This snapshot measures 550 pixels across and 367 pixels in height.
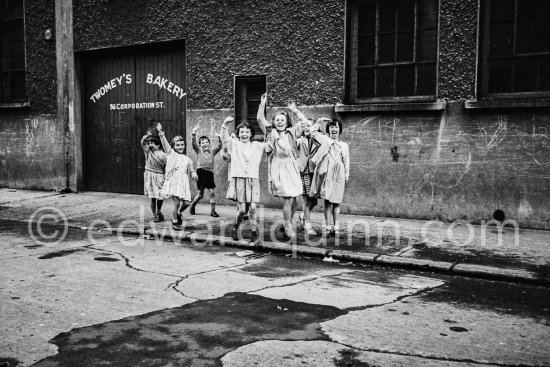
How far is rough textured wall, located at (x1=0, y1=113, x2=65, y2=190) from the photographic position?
567 inches

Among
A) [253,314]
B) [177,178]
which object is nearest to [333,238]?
[177,178]

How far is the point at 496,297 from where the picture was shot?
566 cm

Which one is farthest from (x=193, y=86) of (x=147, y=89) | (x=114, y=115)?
(x=114, y=115)

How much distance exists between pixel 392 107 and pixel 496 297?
4942mm

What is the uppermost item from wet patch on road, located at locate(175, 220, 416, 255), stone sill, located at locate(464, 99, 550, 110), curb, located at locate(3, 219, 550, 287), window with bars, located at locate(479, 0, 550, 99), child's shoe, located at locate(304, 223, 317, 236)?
window with bars, located at locate(479, 0, 550, 99)

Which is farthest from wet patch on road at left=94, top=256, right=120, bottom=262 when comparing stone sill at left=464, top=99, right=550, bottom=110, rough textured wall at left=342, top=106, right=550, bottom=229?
stone sill at left=464, top=99, right=550, bottom=110

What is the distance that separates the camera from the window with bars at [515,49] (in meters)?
8.97

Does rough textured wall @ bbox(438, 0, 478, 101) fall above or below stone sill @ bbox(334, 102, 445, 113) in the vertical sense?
above

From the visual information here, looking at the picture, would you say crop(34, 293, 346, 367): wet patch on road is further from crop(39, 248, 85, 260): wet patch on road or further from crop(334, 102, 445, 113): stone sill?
crop(334, 102, 445, 113): stone sill

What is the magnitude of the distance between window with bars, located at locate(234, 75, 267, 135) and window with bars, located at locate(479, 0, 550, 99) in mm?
4484

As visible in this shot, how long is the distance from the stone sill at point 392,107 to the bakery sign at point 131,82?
4.02 m

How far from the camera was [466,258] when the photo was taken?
23.4 feet

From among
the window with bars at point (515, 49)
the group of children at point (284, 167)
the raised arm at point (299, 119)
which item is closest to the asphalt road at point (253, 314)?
the group of children at point (284, 167)

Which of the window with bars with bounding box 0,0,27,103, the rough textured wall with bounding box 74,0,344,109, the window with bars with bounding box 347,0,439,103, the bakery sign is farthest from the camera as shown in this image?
the window with bars with bounding box 0,0,27,103
